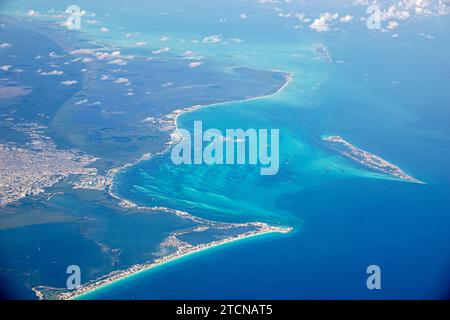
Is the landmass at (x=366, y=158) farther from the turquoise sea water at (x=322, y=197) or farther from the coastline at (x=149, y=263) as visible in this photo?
the coastline at (x=149, y=263)

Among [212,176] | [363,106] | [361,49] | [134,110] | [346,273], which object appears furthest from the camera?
[361,49]

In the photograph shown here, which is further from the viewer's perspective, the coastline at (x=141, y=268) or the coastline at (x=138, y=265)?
the coastline at (x=138, y=265)

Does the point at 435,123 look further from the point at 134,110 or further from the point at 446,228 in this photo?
the point at 134,110

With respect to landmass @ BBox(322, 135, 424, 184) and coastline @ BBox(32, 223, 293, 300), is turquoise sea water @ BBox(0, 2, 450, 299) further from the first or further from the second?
landmass @ BBox(322, 135, 424, 184)

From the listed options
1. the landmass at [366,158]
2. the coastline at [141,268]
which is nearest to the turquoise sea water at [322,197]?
the coastline at [141,268]

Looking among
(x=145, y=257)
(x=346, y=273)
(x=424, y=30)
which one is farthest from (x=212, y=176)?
(x=424, y=30)

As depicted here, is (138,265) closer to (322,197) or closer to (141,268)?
(141,268)

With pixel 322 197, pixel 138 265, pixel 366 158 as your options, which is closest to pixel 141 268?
pixel 138 265

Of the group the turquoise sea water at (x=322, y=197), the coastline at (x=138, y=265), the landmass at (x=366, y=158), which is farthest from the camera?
the landmass at (x=366, y=158)
